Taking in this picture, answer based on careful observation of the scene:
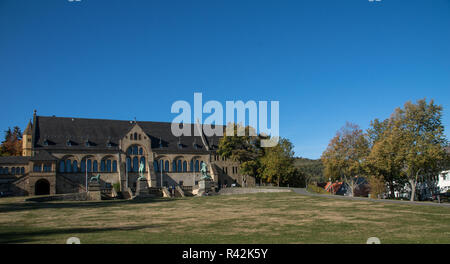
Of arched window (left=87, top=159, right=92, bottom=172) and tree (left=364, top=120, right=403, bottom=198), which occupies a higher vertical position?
tree (left=364, top=120, right=403, bottom=198)

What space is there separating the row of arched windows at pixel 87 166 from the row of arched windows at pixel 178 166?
7990mm

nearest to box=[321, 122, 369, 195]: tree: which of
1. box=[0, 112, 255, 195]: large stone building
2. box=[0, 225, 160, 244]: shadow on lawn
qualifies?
box=[0, 112, 255, 195]: large stone building

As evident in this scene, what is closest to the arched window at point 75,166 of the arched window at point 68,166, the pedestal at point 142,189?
the arched window at point 68,166

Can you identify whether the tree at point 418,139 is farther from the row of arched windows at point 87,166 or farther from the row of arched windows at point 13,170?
the row of arched windows at point 13,170

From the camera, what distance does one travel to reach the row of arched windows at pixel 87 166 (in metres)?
60.2

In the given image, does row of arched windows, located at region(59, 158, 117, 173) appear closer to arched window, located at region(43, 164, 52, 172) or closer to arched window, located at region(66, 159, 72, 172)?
arched window, located at region(66, 159, 72, 172)

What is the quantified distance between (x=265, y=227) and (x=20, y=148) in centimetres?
7911

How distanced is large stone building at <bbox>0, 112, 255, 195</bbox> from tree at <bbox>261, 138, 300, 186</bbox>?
1012 centimetres

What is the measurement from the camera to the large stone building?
55781 millimetres

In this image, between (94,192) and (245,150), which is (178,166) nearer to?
(245,150)

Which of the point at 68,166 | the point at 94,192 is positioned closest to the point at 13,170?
the point at 68,166

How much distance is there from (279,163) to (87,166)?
33.4 metres

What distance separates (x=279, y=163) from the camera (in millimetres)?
60781
